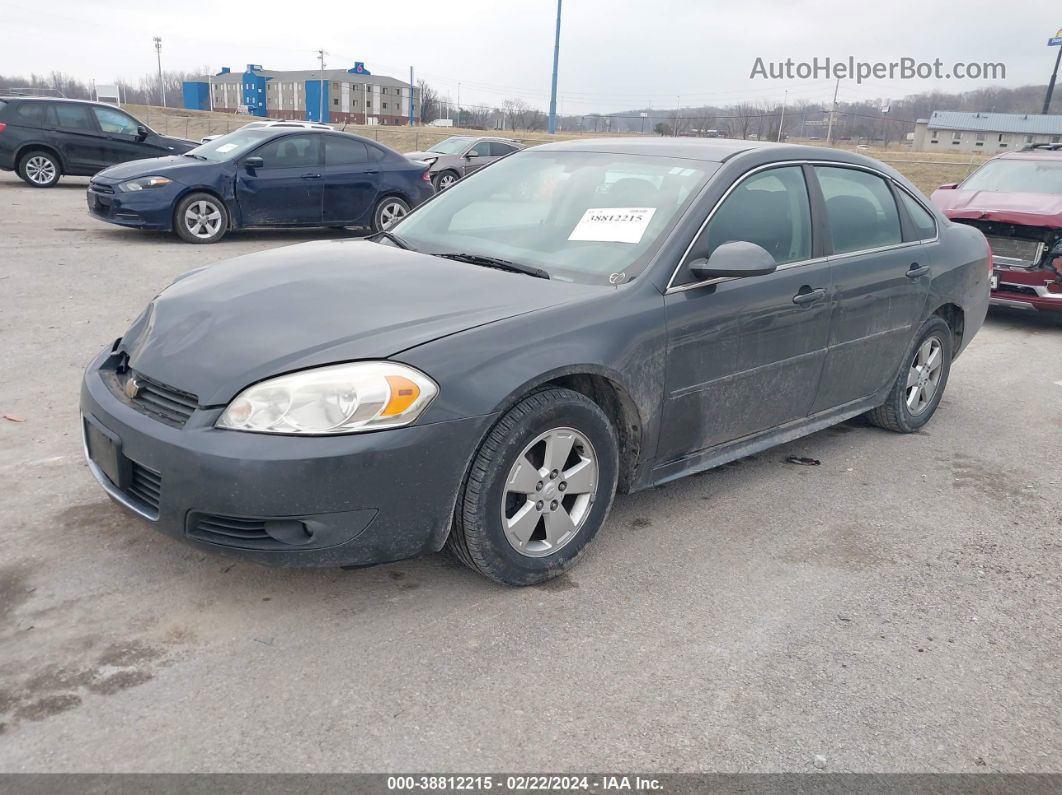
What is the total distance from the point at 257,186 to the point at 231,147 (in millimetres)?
659

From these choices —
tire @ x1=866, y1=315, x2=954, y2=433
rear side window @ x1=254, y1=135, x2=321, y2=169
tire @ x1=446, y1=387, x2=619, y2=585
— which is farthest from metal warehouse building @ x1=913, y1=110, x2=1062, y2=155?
tire @ x1=446, y1=387, x2=619, y2=585

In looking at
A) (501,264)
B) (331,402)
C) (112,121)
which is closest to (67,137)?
(112,121)

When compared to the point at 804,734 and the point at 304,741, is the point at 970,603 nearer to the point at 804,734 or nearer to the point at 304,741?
the point at 804,734

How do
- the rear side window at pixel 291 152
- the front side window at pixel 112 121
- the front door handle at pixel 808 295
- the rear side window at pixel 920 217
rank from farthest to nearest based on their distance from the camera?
1. the front side window at pixel 112 121
2. the rear side window at pixel 291 152
3. the rear side window at pixel 920 217
4. the front door handle at pixel 808 295

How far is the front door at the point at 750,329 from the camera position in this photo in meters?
3.72

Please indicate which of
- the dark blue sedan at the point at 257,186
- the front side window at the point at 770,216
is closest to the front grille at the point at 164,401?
the front side window at the point at 770,216

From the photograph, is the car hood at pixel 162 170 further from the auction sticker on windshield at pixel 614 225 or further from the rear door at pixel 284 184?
the auction sticker on windshield at pixel 614 225

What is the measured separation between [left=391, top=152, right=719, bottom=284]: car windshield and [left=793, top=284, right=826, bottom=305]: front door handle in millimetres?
705

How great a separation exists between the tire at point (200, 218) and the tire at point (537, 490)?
9.00 m

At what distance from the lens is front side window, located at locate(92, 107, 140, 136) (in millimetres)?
16172

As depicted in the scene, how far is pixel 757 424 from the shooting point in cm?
420

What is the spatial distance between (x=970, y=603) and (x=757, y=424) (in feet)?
3.87

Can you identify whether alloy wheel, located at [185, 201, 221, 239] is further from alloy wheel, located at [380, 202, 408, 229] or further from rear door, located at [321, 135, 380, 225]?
alloy wheel, located at [380, 202, 408, 229]

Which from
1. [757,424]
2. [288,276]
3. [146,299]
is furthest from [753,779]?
[146,299]
